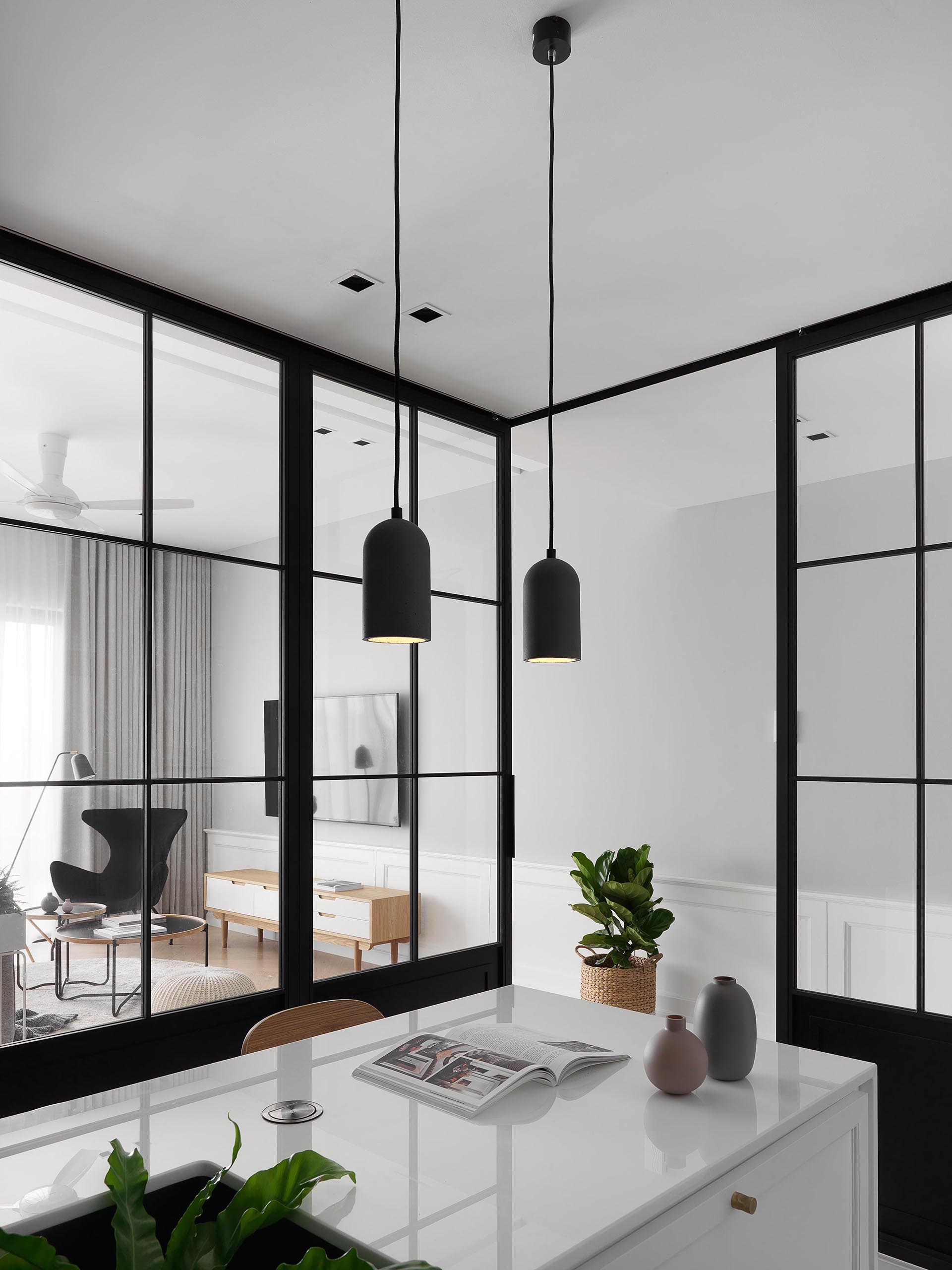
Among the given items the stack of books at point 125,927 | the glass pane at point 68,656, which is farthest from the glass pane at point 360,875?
the glass pane at point 68,656

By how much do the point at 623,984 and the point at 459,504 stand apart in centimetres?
224

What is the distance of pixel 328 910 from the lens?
305cm

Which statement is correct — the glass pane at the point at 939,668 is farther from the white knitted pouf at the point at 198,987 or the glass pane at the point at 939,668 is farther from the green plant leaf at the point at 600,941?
the green plant leaf at the point at 600,941

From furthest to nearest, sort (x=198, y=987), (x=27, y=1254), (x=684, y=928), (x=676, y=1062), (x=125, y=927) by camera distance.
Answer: (x=684, y=928) → (x=198, y=987) → (x=125, y=927) → (x=676, y=1062) → (x=27, y=1254)

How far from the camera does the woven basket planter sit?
14.1 ft

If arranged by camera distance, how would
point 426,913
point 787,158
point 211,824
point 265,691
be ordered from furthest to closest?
1. point 426,913
2. point 265,691
3. point 211,824
4. point 787,158

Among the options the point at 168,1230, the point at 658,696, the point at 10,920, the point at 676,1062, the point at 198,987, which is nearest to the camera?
the point at 168,1230

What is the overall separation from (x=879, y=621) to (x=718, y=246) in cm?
111

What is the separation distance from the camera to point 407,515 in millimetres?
3416

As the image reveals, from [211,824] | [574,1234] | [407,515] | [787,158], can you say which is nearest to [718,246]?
[787,158]

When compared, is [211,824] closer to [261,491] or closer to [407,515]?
[261,491]

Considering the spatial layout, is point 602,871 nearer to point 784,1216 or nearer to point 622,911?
point 622,911

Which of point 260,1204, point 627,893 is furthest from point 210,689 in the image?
point 627,893

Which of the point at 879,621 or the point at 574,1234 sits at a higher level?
the point at 879,621
